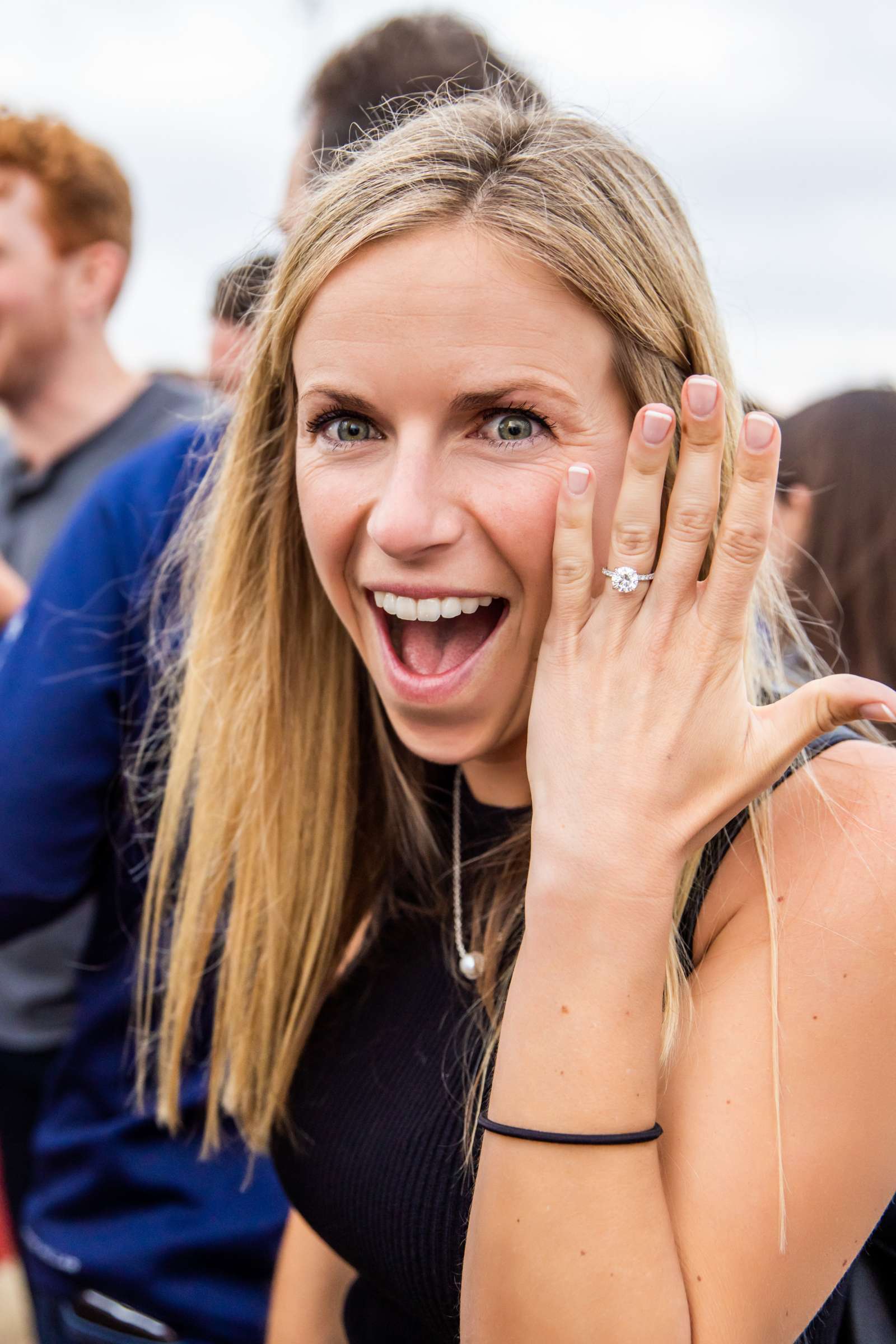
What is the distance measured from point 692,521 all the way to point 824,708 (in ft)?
0.81

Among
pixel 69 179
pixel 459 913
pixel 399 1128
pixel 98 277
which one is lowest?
pixel 399 1128

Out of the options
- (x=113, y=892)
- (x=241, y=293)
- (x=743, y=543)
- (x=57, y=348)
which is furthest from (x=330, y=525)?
(x=57, y=348)

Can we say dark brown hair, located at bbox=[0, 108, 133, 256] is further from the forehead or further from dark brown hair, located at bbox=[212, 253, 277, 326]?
the forehead

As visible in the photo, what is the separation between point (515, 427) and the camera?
56.4 inches

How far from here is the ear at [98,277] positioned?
11.1 ft

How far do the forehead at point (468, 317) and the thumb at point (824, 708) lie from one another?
1.48 feet

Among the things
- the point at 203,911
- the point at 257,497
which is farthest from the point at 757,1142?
the point at 257,497

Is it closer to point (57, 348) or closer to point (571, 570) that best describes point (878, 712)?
point (571, 570)

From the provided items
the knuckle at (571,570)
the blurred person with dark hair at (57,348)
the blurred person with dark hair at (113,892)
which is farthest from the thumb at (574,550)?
the blurred person with dark hair at (57,348)

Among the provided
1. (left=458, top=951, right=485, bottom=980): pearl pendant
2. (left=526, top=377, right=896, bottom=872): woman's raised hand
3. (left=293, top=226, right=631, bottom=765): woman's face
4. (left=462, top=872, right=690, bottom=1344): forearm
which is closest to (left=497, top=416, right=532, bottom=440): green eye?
(left=293, top=226, right=631, bottom=765): woman's face

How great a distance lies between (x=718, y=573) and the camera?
1.28 meters

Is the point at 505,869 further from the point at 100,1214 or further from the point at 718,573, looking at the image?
the point at 100,1214

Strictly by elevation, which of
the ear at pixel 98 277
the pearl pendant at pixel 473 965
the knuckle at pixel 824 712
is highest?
the ear at pixel 98 277

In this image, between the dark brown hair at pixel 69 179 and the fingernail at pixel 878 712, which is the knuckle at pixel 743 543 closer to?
the fingernail at pixel 878 712
